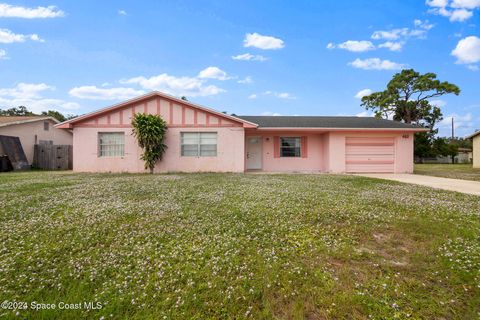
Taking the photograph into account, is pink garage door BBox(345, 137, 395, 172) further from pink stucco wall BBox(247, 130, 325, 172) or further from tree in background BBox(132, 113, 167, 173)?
tree in background BBox(132, 113, 167, 173)

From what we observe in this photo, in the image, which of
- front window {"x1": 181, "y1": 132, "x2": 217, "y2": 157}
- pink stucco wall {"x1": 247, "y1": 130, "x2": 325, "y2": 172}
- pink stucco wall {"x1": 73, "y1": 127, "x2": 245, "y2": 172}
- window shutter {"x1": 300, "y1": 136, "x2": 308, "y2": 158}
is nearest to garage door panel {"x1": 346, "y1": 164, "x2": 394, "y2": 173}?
pink stucco wall {"x1": 247, "y1": 130, "x2": 325, "y2": 172}

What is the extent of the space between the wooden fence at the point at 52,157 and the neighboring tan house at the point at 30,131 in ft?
2.34

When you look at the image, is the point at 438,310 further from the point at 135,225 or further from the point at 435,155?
the point at 435,155

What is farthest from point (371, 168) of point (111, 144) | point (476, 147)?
point (111, 144)

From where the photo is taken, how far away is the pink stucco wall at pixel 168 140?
12906mm

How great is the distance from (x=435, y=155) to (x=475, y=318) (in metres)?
37.9

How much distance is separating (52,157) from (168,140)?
10004 millimetres

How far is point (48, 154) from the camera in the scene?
16.3m

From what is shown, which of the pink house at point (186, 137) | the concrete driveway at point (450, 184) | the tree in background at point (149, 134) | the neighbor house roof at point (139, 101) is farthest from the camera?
the pink house at point (186, 137)

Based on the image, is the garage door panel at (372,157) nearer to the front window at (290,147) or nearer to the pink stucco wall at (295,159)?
the pink stucco wall at (295,159)

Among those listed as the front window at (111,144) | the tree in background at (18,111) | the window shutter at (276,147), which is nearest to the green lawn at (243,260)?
the front window at (111,144)

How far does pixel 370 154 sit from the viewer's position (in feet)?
46.4

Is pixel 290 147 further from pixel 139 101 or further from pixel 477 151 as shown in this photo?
pixel 477 151

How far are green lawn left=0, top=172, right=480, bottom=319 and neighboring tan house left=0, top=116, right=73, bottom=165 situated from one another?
14.6m
